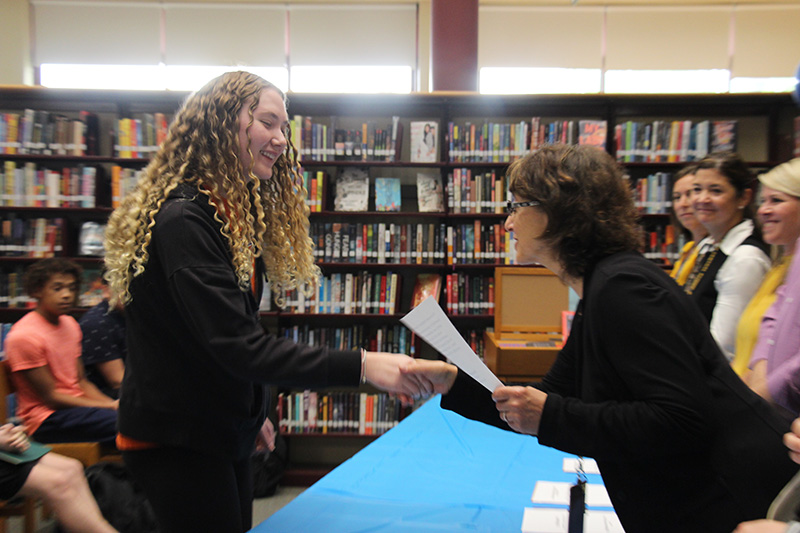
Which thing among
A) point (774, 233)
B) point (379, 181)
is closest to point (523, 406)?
point (774, 233)

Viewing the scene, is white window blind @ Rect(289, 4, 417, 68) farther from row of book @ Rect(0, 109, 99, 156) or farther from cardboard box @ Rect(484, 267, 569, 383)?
cardboard box @ Rect(484, 267, 569, 383)

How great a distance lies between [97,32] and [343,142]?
3366 millimetres

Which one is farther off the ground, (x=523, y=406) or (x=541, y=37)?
(x=541, y=37)

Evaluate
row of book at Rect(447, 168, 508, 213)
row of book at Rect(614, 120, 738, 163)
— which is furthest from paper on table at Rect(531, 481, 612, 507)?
row of book at Rect(614, 120, 738, 163)

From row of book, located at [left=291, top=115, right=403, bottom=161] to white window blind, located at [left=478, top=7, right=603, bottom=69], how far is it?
2.11 m

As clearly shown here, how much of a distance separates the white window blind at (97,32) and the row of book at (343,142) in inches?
103

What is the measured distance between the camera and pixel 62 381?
3.02m

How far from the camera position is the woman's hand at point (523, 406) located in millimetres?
1058

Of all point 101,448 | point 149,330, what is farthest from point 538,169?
point 101,448

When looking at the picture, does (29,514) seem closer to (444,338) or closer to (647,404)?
(444,338)

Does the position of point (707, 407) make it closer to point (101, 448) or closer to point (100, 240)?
point (101, 448)

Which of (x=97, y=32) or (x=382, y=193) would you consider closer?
(x=382, y=193)

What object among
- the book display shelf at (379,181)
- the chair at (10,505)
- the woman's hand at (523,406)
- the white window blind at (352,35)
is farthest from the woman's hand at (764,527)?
the white window blind at (352,35)

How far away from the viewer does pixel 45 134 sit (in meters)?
4.16
